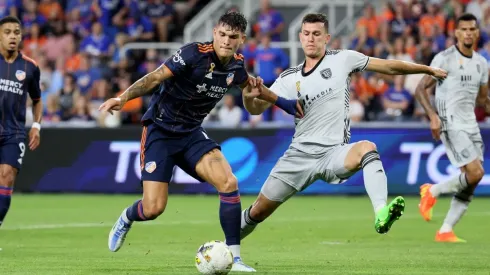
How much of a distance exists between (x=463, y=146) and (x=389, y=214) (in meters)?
4.60

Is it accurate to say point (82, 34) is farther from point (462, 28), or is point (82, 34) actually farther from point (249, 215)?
point (249, 215)

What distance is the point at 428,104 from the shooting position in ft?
42.4

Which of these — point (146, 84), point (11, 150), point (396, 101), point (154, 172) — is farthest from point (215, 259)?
point (396, 101)

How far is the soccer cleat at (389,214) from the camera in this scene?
877cm

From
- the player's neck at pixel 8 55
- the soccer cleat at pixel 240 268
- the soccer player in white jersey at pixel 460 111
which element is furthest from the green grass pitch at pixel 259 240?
the player's neck at pixel 8 55

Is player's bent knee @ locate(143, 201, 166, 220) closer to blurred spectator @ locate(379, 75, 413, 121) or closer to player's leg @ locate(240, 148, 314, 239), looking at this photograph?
player's leg @ locate(240, 148, 314, 239)

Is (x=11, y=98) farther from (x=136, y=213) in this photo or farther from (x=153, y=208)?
(x=153, y=208)

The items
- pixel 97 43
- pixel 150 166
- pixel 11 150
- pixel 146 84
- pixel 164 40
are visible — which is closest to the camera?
pixel 146 84

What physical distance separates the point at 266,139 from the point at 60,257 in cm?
988

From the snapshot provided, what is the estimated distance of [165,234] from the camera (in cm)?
1384

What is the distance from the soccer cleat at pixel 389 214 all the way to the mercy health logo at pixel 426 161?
10.8 m

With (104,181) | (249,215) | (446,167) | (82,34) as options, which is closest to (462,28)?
(249,215)

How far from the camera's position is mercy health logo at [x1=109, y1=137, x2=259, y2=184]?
20.3 m

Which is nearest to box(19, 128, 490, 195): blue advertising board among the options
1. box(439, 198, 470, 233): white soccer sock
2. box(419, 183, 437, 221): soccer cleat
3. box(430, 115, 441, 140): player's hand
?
box(419, 183, 437, 221): soccer cleat
